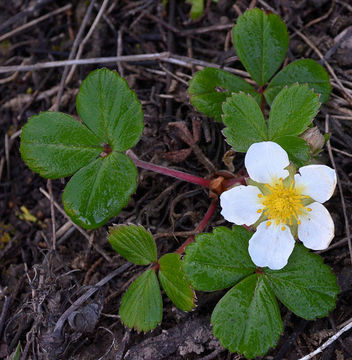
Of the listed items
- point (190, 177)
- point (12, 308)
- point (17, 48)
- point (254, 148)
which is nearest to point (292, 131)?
point (254, 148)

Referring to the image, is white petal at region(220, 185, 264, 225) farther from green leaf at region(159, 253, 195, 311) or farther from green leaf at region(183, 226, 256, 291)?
green leaf at region(159, 253, 195, 311)

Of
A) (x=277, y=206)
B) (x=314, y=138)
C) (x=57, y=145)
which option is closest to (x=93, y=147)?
(x=57, y=145)

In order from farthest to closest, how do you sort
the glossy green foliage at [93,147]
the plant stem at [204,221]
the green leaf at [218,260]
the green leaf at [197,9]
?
the green leaf at [197,9] → the plant stem at [204,221] → the glossy green foliage at [93,147] → the green leaf at [218,260]

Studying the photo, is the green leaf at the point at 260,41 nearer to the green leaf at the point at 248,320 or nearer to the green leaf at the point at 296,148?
the green leaf at the point at 296,148

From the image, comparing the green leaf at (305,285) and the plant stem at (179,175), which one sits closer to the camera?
the green leaf at (305,285)

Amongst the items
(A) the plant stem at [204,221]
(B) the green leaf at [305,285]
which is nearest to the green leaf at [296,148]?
(B) the green leaf at [305,285]

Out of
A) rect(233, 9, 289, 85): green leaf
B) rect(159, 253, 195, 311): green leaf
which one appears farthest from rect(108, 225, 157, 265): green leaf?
rect(233, 9, 289, 85): green leaf
